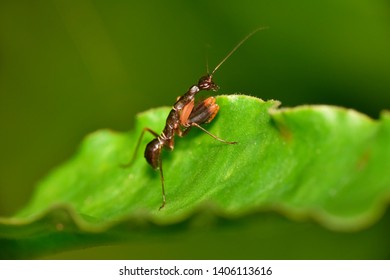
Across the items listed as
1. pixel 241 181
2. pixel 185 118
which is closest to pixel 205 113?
pixel 185 118

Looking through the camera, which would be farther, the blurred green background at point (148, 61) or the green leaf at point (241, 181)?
the blurred green background at point (148, 61)

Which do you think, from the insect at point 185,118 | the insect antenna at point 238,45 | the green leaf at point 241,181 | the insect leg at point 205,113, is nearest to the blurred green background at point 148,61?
the insect antenna at point 238,45

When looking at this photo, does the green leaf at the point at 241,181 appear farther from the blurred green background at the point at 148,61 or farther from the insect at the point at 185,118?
the blurred green background at the point at 148,61

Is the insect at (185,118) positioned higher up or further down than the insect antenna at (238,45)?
further down

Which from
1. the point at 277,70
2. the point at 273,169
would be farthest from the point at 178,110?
the point at 273,169

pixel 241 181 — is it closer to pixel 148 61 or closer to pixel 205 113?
pixel 205 113
